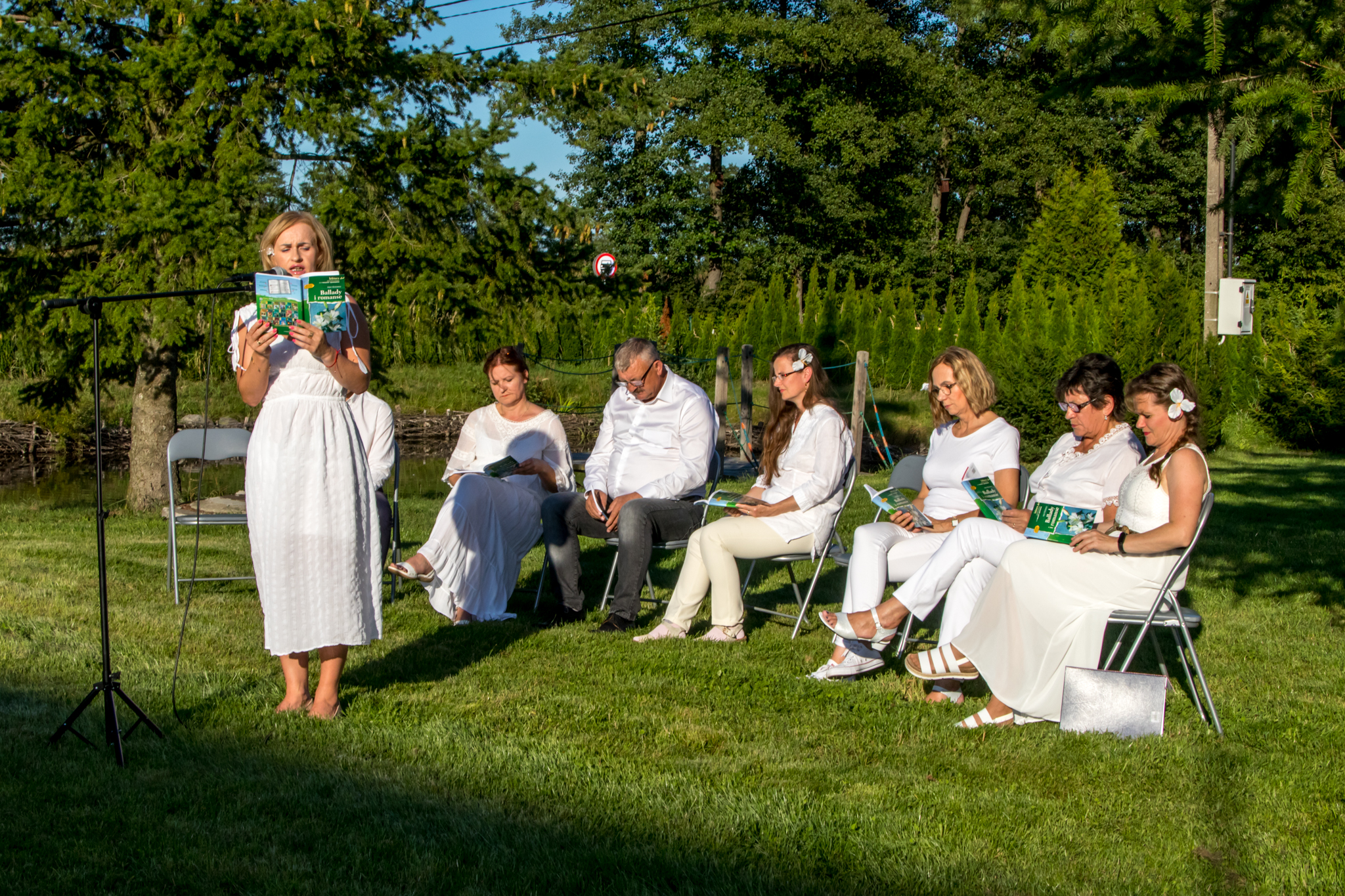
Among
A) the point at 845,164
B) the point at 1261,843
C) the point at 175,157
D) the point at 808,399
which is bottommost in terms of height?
the point at 1261,843

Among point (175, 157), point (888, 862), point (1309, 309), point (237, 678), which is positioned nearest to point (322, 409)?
point (237, 678)

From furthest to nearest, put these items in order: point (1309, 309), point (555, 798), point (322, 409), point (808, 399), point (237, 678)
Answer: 1. point (1309, 309)
2. point (808, 399)
3. point (237, 678)
4. point (322, 409)
5. point (555, 798)

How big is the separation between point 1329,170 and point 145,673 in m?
4.95

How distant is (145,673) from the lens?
495 cm

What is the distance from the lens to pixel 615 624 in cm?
608

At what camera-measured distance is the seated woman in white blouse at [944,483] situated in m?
5.27

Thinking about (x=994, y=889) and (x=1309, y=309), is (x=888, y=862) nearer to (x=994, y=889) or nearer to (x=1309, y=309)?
(x=994, y=889)

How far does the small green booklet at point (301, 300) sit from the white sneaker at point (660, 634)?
245 centimetres

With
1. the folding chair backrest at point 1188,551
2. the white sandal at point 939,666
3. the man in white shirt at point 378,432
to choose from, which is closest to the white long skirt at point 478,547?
the man in white shirt at point 378,432

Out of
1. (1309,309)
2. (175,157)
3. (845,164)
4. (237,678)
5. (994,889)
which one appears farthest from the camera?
(845,164)

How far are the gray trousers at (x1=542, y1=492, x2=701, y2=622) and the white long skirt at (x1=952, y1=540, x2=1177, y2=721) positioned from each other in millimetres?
2000

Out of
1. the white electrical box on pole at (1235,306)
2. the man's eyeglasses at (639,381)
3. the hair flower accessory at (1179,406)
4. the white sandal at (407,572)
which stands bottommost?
the white sandal at (407,572)

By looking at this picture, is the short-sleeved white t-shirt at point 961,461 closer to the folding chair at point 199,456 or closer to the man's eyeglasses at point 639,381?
the man's eyeglasses at point 639,381

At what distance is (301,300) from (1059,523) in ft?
9.46
